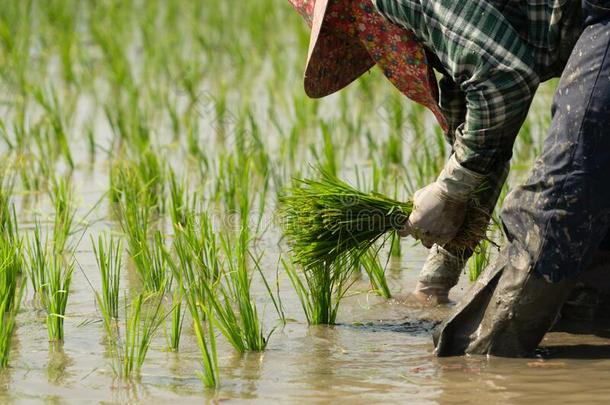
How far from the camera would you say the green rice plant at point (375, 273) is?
342 centimetres

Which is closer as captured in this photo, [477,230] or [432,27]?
[432,27]

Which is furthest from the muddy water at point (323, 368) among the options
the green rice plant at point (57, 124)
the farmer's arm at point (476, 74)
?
the green rice plant at point (57, 124)

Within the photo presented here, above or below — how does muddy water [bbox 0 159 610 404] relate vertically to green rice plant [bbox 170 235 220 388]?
below

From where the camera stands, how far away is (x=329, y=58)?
323 cm

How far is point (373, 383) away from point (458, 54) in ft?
2.47

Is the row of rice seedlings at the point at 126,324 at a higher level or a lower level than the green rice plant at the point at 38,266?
lower

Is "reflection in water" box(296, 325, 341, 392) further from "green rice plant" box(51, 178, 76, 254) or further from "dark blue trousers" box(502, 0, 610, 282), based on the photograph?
"green rice plant" box(51, 178, 76, 254)

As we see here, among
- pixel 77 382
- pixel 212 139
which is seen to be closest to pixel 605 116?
pixel 77 382

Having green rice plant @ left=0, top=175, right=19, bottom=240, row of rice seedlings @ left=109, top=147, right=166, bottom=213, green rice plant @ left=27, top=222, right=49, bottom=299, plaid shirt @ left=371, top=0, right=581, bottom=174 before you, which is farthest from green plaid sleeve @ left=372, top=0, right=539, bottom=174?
row of rice seedlings @ left=109, top=147, right=166, bottom=213

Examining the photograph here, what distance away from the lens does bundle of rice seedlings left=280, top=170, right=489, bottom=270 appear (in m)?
3.15

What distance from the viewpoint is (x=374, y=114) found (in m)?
5.86

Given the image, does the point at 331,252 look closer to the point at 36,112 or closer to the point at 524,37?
the point at 524,37

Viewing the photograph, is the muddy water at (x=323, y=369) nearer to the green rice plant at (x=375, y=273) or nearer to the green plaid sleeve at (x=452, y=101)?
the green rice plant at (x=375, y=273)

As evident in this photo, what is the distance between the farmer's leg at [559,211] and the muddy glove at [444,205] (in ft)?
0.47
